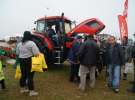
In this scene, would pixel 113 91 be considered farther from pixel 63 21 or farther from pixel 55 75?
pixel 63 21

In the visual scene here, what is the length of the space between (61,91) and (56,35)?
440 centimetres

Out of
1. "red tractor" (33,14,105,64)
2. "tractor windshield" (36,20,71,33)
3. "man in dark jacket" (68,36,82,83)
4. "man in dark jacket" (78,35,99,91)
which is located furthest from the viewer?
"tractor windshield" (36,20,71,33)

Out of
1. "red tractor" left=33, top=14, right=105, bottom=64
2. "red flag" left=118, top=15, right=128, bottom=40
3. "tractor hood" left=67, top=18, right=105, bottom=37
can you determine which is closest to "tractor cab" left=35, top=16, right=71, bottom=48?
"red tractor" left=33, top=14, right=105, bottom=64

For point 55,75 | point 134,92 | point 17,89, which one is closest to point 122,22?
point 55,75

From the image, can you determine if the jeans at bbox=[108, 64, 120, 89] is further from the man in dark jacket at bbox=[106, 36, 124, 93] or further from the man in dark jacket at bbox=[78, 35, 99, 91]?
the man in dark jacket at bbox=[78, 35, 99, 91]

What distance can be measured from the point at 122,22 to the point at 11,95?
12.4 meters

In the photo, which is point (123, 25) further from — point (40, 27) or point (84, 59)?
point (84, 59)

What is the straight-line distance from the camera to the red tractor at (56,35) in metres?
11.9

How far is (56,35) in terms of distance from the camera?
1284 cm

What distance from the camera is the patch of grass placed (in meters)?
8.21

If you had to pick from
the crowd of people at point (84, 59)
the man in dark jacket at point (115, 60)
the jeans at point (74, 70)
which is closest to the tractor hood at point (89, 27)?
the crowd of people at point (84, 59)

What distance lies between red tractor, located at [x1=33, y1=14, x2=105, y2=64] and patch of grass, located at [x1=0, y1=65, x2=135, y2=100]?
142 cm

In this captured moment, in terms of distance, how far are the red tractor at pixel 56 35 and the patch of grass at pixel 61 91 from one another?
4.65ft

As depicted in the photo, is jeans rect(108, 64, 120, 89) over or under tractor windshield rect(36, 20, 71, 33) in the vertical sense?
under
